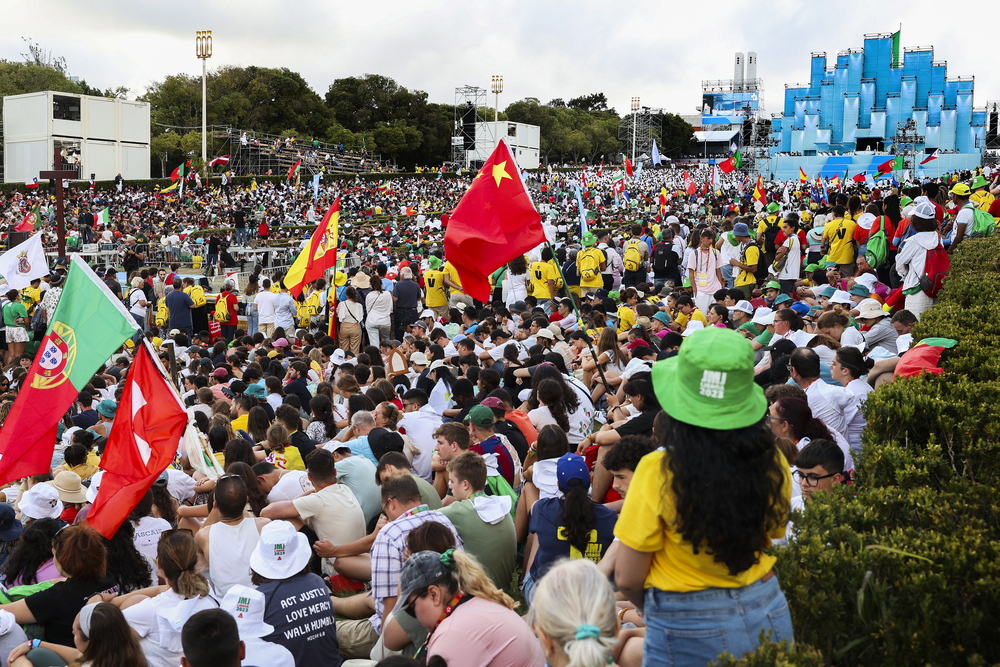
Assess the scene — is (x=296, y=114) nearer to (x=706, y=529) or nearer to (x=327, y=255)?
(x=327, y=255)

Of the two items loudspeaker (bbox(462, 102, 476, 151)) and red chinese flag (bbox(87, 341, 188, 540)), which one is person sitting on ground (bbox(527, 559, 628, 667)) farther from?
loudspeaker (bbox(462, 102, 476, 151))

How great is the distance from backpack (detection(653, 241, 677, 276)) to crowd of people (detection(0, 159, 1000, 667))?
0.69 metres

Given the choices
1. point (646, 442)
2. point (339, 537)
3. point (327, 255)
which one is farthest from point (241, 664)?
point (327, 255)

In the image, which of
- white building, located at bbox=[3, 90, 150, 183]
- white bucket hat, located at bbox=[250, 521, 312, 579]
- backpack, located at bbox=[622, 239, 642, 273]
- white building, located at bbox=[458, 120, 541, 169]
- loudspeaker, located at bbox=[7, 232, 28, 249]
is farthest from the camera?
white building, located at bbox=[458, 120, 541, 169]

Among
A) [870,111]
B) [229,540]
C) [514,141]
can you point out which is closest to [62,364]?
[229,540]

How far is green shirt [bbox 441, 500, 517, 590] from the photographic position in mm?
5051

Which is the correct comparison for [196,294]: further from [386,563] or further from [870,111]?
[870,111]

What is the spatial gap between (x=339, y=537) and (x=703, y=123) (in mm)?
114294

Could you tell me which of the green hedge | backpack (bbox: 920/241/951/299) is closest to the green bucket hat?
the green hedge

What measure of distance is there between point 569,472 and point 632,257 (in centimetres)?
1044

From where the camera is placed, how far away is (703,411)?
8.70 feet

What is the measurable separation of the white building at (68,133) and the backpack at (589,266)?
164ft

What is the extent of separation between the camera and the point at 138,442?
19.5ft

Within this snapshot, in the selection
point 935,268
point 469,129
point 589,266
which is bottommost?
point 589,266
